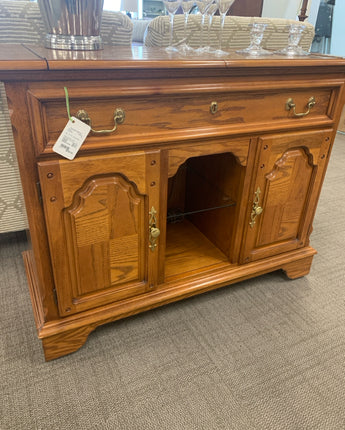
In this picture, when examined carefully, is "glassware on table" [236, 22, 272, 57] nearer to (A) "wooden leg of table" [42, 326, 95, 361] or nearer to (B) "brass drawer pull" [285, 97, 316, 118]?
(B) "brass drawer pull" [285, 97, 316, 118]

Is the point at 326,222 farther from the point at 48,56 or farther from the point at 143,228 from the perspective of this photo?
the point at 48,56

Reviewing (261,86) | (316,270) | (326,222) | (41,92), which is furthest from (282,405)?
(326,222)

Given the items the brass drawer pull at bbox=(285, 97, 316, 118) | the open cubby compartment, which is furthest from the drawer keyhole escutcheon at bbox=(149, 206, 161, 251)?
the brass drawer pull at bbox=(285, 97, 316, 118)

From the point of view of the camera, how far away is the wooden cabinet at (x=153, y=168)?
2.66ft

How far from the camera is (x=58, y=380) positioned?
Result: 1.02 meters

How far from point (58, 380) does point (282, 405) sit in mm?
633

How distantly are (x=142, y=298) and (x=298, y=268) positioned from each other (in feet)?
2.27

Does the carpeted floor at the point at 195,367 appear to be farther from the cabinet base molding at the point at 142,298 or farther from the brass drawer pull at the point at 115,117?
the brass drawer pull at the point at 115,117

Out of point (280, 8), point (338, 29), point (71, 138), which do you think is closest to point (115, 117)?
point (71, 138)

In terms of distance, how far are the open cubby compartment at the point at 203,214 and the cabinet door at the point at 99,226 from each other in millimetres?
201

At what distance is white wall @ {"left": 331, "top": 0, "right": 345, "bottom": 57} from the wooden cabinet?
301 cm

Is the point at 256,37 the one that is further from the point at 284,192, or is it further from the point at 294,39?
the point at 284,192

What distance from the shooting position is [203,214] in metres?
1.49

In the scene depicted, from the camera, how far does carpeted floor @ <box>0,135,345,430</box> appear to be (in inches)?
36.9
